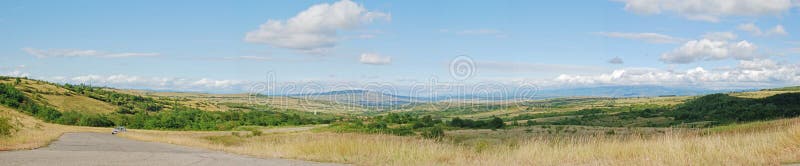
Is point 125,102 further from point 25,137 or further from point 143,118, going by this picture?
point 25,137

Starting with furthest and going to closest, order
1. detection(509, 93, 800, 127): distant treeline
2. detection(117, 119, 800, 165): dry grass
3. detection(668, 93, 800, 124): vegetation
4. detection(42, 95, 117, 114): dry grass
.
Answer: detection(42, 95, 117, 114): dry grass
detection(509, 93, 800, 127): distant treeline
detection(668, 93, 800, 124): vegetation
detection(117, 119, 800, 165): dry grass

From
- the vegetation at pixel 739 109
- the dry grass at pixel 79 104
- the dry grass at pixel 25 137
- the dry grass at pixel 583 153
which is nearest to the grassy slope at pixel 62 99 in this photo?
the dry grass at pixel 79 104

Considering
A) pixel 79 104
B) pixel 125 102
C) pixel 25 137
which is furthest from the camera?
pixel 125 102

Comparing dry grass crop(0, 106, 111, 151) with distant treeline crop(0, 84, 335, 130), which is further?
distant treeline crop(0, 84, 335, 130)

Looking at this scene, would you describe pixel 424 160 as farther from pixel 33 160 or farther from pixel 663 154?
pixel 33 160

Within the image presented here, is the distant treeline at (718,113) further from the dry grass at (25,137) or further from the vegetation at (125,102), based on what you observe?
the vegetation at (125,102)

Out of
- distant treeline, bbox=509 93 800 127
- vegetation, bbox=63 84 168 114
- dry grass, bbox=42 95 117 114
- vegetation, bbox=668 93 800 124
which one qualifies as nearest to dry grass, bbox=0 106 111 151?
dry grass, bbox=42 95 117 114

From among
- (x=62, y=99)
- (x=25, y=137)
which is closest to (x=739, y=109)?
(x=25, y=137)

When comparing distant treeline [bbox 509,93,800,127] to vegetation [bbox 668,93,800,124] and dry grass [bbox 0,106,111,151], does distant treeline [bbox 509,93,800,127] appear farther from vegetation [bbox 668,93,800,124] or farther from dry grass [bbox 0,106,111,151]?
dry grass [bbox 0,106,111,151]

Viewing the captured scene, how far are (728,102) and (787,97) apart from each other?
31.4 feet

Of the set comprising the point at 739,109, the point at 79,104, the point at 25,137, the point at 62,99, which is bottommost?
the point at 739,109

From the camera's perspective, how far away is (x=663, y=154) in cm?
1288

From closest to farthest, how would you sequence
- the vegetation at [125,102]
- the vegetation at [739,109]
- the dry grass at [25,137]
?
the dry grass at [25,137]
the vegetation at [739,109]
the vegetation at [125,102]

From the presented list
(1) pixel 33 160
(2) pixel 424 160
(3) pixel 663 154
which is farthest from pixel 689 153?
(1) pixel 33 160
